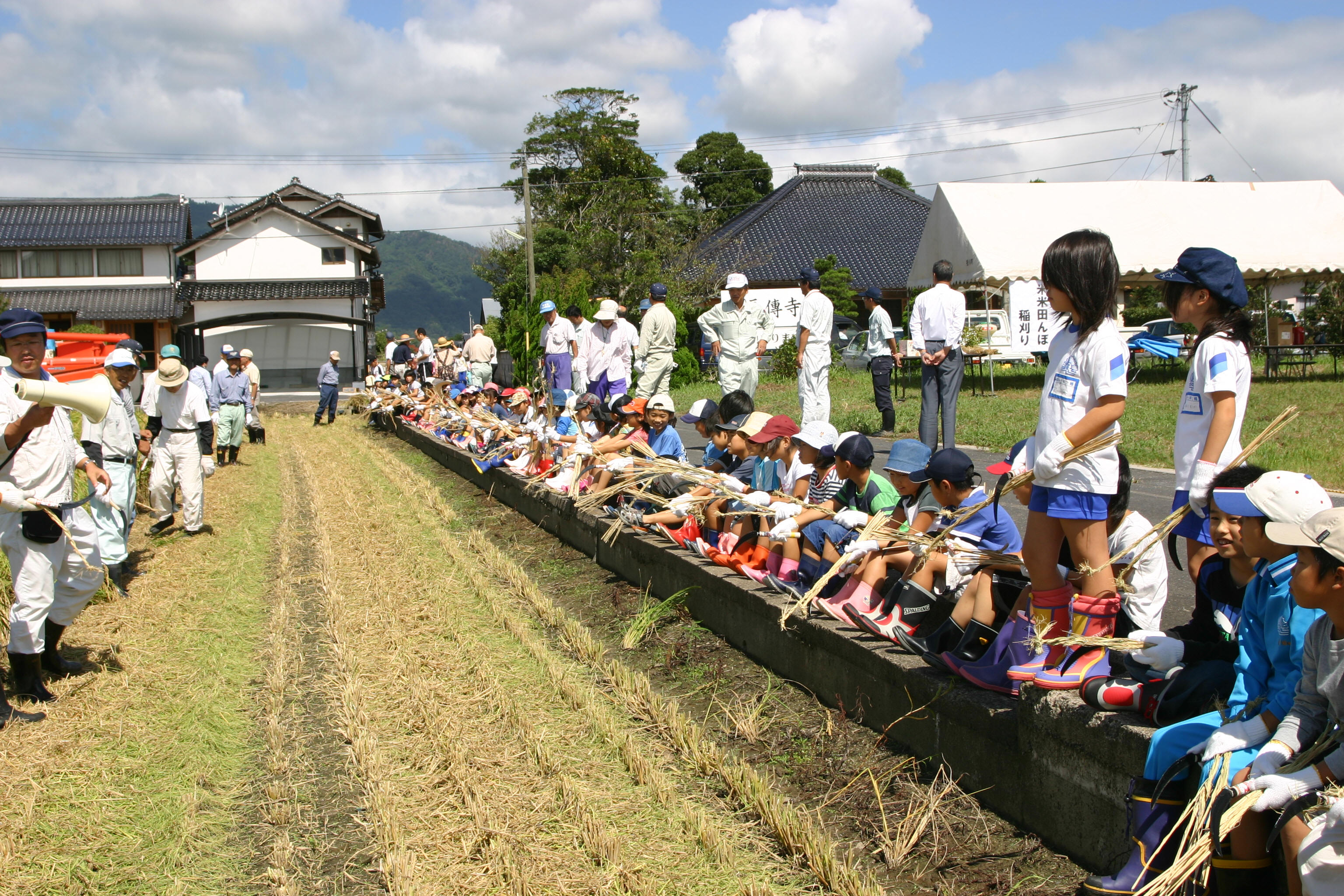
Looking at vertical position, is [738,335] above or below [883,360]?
above

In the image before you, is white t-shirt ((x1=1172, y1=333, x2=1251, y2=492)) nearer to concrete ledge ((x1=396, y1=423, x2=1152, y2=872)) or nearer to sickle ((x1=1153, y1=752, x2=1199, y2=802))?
concrete ledge ((x1=396, y1=423, x2=1152, y2=872))

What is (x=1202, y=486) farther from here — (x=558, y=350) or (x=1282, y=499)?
(x=558, y=350)

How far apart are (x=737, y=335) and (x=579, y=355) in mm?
2675

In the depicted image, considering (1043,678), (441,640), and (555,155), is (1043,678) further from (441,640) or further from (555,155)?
(555,155)

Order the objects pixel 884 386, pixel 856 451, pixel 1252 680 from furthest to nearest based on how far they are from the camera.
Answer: pixel 884 386, pixel 856 451, pixel 1252 680

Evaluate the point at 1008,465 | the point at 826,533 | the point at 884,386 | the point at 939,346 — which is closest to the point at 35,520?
the point at 826,533

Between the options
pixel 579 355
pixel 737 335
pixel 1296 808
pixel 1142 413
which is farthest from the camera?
pixel 1142 413

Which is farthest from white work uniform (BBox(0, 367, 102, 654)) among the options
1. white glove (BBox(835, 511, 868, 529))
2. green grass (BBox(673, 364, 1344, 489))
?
green grass (BBox(673, 364, 1344, 489))

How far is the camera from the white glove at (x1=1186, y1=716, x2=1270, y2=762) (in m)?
2.55

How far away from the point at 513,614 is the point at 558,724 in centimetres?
193

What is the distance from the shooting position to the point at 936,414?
9.47m

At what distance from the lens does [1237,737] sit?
2.57 meters

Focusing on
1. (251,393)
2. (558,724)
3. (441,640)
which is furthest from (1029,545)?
(251,393)

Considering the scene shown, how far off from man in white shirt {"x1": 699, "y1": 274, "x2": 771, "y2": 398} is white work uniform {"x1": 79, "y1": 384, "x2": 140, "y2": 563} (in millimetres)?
5219
